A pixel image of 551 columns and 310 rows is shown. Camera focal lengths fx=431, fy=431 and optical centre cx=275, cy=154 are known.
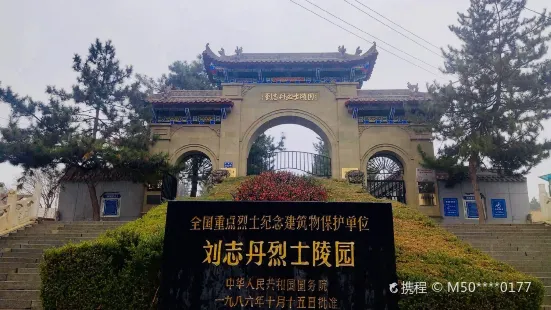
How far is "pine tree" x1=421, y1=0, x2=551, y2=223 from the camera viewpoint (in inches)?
528

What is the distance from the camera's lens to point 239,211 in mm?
4641

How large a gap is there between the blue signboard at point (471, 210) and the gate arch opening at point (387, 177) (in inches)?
87.0

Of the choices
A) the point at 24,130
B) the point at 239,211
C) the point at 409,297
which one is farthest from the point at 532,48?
the point at 24,130

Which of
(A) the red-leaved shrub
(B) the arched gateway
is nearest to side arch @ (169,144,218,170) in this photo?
(B) the arched gateway

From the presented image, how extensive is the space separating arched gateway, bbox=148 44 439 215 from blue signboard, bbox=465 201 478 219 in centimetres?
195

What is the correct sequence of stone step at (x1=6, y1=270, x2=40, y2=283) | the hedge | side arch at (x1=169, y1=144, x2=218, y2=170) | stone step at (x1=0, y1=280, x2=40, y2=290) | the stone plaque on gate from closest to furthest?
1. the stone plaque on gate
2. the hedge
3. stone step at (x1=0, y1=280, x2=40, y2=290)
4. stone step at (x1=6, y1=270, x2=40, y2=283)
5. side arch at (x1=169, y1=144, x2=218, y2=170)

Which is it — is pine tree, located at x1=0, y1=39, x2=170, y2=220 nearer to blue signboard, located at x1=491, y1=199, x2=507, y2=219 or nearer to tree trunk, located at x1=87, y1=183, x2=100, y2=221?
tree trunk, located at x1=87, y1=183, x2=100, y2=221

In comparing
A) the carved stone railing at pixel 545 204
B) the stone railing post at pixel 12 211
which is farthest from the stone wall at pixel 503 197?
the stone railing post at pixel 12 211

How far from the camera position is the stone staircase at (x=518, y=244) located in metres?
8.18

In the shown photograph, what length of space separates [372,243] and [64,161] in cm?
1174

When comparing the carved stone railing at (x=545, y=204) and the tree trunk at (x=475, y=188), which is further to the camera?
the tree trunk at (x=475, y=188)

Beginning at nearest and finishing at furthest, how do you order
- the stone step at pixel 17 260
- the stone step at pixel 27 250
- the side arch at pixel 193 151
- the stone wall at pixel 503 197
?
the stone step at pixel 17 260
the stone step at pixel 27 250
the stone wall at pixel 503 197
the side arch at pixel 193 151

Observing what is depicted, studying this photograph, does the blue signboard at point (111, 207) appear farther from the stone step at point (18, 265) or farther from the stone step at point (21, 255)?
the stone step at point (18, 265)

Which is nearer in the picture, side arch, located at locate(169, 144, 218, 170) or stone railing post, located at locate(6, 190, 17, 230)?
stone railing post, located at locate(6, 190, 17, 230)
